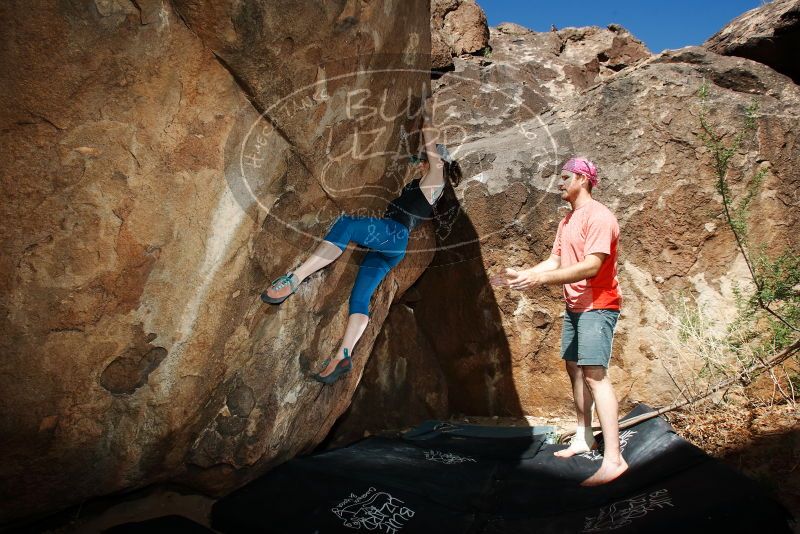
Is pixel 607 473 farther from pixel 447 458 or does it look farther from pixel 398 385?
pixel 398 385

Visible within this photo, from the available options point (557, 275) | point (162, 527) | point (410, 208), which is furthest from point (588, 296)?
point (162, 527)

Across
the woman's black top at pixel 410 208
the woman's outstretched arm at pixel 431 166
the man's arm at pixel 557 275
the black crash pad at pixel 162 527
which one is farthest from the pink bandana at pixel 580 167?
the black crash pad at pixel 162 527

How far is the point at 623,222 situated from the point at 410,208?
5.77ft

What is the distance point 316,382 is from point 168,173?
151cm

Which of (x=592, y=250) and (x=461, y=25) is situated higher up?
(x=461, y=25)

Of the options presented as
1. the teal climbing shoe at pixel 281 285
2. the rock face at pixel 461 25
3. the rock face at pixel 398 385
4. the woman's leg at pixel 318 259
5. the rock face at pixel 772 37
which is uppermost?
the rock face at pixel 461 25

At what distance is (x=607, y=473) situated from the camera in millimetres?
2547

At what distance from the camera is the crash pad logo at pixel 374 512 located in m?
2.29

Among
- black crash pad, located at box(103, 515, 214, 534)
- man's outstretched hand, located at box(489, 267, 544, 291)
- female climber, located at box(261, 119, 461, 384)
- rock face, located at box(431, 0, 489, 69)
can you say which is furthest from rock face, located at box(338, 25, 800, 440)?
rock face, located at box(431, 0, 489, 69)

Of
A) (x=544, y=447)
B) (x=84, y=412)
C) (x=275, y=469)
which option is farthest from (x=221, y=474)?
(x=544, y=447)

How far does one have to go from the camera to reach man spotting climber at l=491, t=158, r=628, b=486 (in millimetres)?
2561

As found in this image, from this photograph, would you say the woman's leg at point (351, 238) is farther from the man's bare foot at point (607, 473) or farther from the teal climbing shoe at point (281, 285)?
the man's bare foot at point (607, 473)

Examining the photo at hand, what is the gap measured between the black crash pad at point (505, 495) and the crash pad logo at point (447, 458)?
1cm

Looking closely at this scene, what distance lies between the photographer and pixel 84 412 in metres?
2.24
